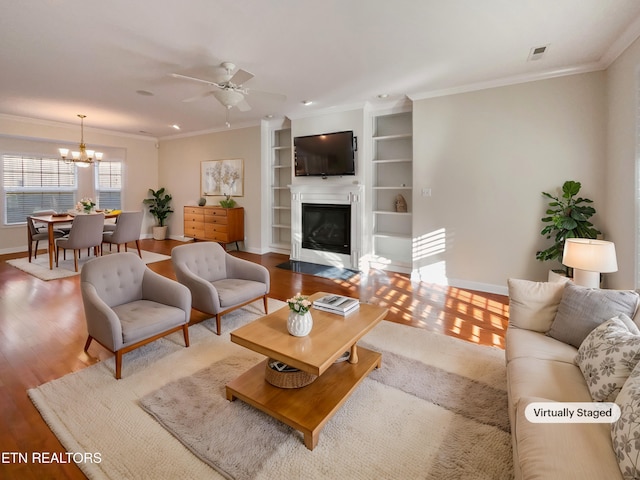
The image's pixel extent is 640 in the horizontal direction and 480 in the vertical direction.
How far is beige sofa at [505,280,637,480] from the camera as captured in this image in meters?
1.12

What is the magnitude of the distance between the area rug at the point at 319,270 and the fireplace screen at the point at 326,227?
1.07 ft

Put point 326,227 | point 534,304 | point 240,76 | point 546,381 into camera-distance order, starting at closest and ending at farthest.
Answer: point 546,381 → point 534,304 → point 240,76 → point 326,227

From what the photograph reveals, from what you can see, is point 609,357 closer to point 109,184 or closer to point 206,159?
point 206,159

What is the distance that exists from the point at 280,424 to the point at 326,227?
13.8 ft

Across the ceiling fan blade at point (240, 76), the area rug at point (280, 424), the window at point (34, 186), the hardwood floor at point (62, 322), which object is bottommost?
the area rug at point (280, 424)

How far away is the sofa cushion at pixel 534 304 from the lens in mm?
2164

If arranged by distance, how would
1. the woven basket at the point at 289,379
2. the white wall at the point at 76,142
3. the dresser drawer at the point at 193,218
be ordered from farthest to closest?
the dresser drawer at the point at 193,218 < the white wall at the point at 76,142 < the woven basket at the point at 289,379

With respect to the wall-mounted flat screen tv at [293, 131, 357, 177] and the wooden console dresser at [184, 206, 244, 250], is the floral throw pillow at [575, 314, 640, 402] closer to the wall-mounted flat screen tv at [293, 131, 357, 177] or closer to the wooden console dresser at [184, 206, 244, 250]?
the wall-mounted flat screen tv at [293, 131, 357, 177]

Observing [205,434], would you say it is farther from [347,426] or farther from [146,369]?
[146,369]

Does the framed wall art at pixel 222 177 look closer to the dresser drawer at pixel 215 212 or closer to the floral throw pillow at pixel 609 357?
the dresser drawer at pixel 215 212

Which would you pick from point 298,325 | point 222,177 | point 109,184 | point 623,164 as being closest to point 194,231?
point 222,177

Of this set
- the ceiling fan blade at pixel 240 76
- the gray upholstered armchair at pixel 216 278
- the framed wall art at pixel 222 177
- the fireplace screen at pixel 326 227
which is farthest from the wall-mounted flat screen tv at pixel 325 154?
the gray upholstered armchair at pixel 216 278

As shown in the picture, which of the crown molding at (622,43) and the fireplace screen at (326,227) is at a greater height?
the crown molding at (622,43)

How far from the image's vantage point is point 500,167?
13.6 ft
